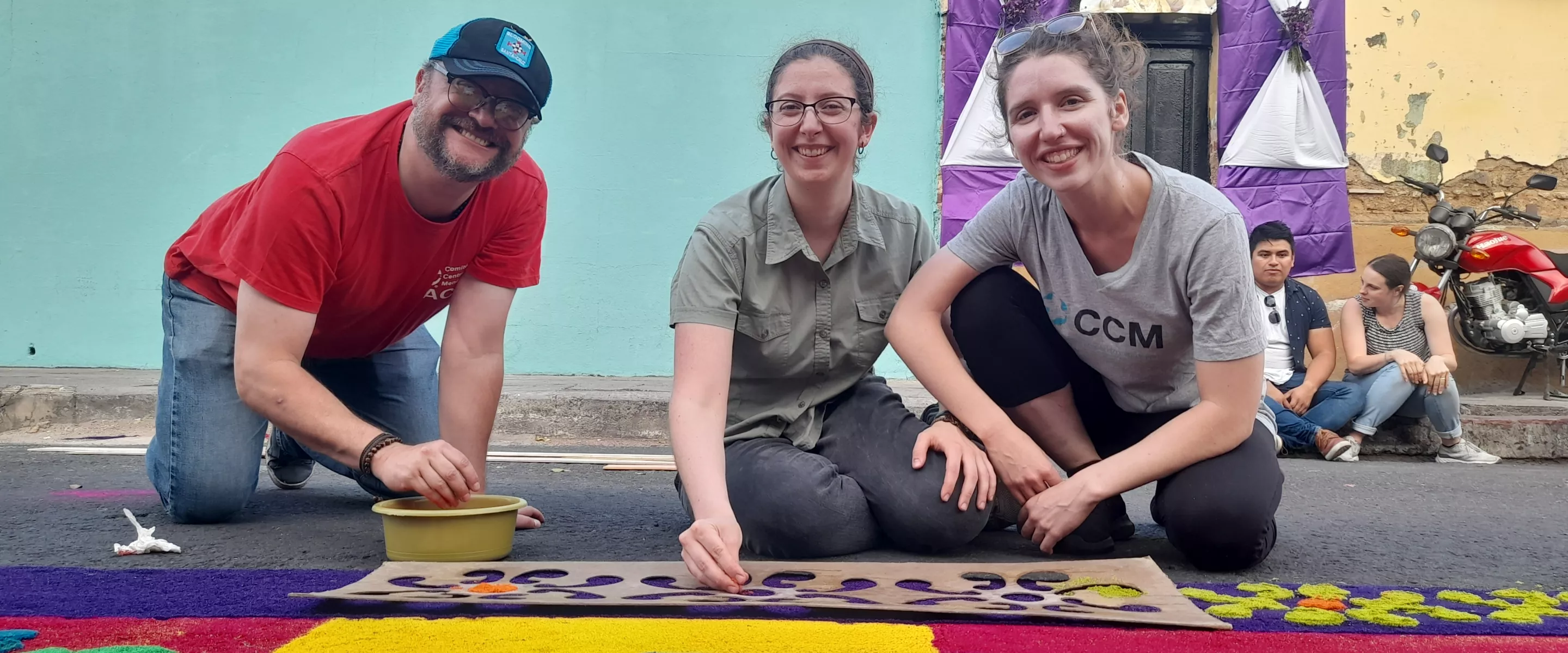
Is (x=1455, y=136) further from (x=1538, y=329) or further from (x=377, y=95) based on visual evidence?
(x=377, y=95)

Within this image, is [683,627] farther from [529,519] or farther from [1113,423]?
[1113,423]

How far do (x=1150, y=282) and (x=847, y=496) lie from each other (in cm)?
69

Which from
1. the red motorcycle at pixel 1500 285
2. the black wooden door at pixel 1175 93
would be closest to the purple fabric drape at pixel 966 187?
the black wooden door at pixel 1175 93

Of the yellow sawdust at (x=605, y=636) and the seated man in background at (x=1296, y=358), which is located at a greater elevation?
the seated man in background at (x=1296, y=358)

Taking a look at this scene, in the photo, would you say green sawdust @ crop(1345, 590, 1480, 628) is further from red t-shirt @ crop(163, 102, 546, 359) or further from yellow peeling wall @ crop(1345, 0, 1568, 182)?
yellow peeling wall @ crop(1345, 0, 1568, 182)

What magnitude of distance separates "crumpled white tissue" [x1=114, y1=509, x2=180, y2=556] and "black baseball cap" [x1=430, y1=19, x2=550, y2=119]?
1.06 metres

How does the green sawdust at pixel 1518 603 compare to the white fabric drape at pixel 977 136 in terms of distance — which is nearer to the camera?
the green sawdust at pixel 1518 603

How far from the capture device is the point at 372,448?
206cm

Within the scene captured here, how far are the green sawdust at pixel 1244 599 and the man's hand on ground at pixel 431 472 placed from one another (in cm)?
123

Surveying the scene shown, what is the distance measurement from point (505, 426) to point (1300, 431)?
3231 millimetres

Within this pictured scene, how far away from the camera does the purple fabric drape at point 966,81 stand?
569 cm

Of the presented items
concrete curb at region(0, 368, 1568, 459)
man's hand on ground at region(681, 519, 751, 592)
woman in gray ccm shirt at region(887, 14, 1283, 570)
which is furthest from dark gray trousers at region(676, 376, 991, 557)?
concrete curb at region(0, 368, 1568, 459)

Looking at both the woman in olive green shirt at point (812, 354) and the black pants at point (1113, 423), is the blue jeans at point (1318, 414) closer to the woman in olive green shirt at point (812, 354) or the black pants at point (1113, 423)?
the black pants at point (1113, 423)

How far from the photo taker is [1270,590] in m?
1.86
